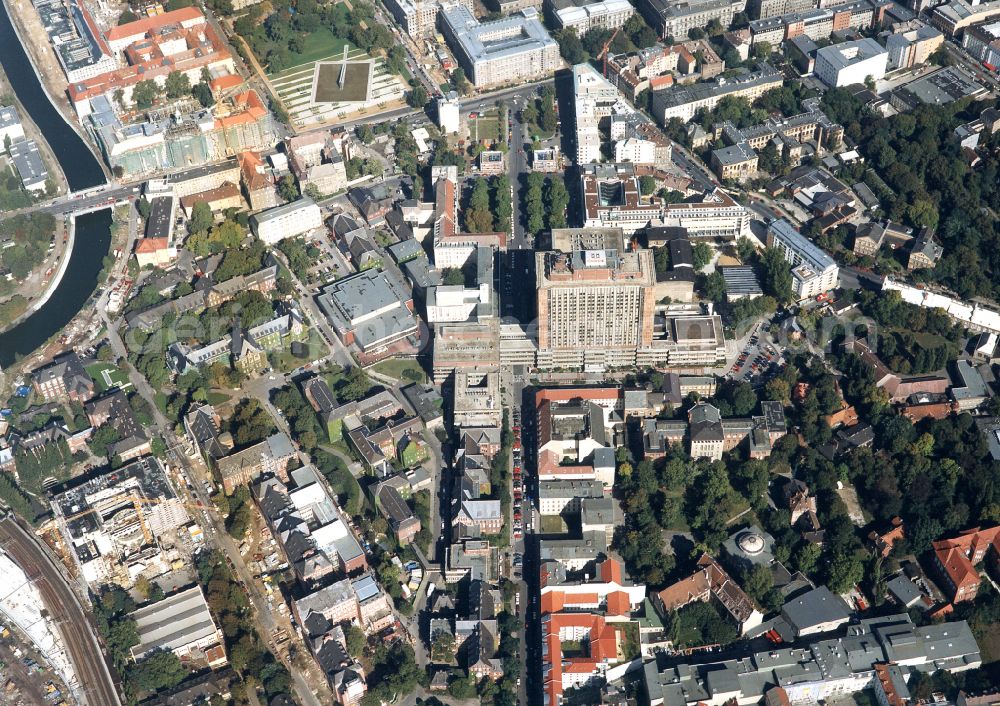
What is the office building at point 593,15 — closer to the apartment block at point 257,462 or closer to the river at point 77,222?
the river at point 77,222

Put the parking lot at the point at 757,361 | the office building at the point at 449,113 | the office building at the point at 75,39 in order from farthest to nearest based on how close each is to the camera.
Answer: the office building at the point at 75,39, the office building at the point at 449,113, the parking lot at the point at 757,361

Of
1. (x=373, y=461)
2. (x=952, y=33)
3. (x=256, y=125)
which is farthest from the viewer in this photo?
(x=952, y=33)

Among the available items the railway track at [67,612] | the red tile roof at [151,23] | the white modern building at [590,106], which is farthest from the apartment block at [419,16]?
the railway track at [67,612]

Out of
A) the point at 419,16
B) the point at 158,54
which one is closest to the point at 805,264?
the point at 419,16

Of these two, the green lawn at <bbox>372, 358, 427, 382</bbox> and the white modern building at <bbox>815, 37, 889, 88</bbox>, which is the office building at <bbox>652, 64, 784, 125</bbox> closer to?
the white modern building at <bbox>815, 37, 889, 88</bbox>

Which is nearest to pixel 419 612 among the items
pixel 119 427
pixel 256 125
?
pixel 119 427

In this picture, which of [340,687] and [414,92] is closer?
[340,687]

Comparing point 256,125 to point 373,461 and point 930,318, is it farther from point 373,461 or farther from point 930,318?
point 930,318
